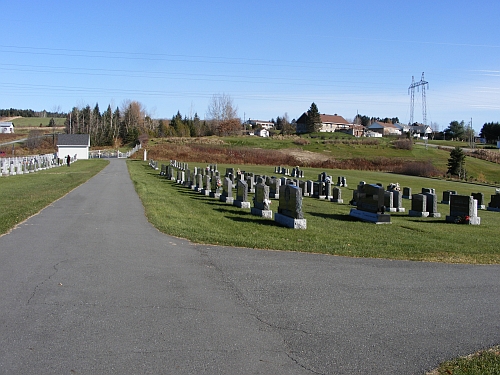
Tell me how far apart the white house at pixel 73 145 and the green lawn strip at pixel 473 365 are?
78.4 meters

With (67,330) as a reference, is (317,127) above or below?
above

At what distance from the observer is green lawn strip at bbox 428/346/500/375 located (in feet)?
16.1

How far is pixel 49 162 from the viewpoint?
58.3m

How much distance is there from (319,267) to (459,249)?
473 cm

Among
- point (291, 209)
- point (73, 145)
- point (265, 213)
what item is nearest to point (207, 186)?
point (265, 213)

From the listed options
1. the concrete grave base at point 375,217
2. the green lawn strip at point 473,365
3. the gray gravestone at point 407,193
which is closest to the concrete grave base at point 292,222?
the concrete grave base at point 375,217

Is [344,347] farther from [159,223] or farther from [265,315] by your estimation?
[159,223]

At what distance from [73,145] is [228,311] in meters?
77.7

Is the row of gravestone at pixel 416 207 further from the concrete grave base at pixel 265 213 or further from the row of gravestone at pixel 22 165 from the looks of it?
the row of gravestone at pixel 22 165

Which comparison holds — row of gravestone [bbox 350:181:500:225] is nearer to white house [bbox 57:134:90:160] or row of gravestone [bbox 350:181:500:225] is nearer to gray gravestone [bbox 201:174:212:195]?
gray gravestone [bbox 201:174:212:195]

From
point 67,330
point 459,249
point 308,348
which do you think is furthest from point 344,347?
point 459,249

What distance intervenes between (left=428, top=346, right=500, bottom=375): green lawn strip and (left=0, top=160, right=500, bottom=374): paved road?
0.15 meters

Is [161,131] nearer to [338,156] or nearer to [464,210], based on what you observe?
[338,156]

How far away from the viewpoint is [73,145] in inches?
3115
